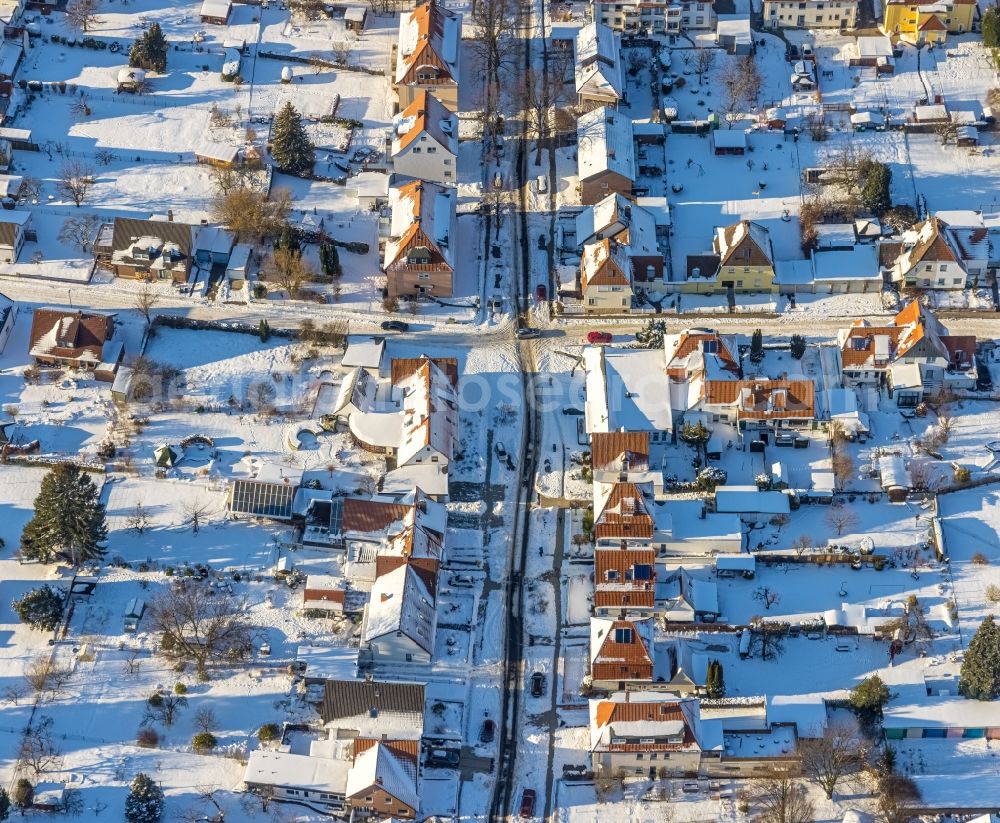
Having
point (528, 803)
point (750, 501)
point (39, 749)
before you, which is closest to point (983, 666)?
point (750, 501)

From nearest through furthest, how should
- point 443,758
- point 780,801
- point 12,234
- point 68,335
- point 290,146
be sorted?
point 780,801 → point 443,758 → point 68,335 → point 12,234 → point 290,146

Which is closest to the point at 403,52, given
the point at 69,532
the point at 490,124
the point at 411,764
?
the point at 490,124

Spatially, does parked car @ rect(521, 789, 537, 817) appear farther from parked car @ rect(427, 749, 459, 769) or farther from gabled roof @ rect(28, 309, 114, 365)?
gabled roof @ rect(28, 309, 114, 365)

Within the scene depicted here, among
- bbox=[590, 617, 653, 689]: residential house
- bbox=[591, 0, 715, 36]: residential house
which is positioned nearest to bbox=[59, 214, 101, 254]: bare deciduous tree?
bbox=[591, 0, 715, 36]: residential house

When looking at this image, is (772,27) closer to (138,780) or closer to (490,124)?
(490,124)

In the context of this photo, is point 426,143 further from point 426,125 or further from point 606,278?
point 606,278

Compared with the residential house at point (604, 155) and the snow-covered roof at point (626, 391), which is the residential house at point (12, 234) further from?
the snow-covered roof at point (626, 391)
